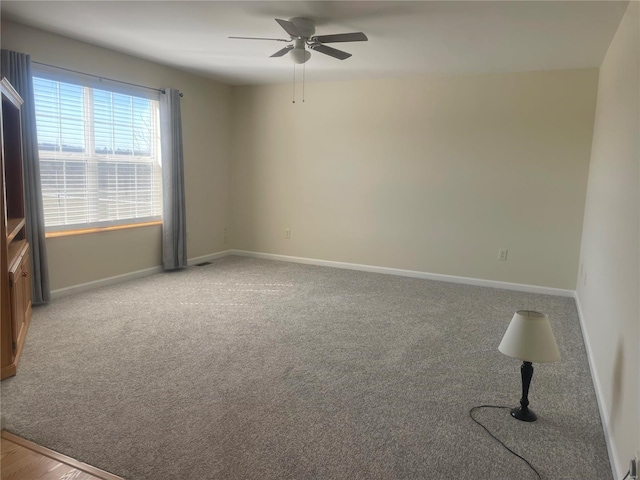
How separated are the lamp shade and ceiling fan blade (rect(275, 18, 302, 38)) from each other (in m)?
2.43

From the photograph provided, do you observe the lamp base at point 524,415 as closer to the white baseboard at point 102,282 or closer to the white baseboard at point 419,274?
the white baseboard at point 419,274

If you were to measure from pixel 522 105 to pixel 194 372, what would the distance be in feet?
13.9

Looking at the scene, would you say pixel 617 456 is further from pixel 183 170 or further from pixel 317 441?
pixel 183 170

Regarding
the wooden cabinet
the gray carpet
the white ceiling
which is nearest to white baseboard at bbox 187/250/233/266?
the gray carpet

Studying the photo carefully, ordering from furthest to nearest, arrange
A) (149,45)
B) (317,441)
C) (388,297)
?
(388,297)
(149,45)
(317,441)

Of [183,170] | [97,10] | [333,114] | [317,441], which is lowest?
[317,441]

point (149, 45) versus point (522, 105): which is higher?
point (149, 45)

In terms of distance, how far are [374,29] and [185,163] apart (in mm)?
3070

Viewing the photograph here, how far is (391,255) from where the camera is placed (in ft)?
18.5

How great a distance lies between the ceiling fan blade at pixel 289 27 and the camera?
3102mm

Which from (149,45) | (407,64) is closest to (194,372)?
(149,45)

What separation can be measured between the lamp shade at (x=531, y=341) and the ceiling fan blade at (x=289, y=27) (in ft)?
7.97

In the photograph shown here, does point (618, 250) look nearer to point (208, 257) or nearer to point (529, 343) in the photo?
point (529, 343)

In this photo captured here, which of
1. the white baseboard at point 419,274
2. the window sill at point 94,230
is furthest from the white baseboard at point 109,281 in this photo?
the white baseboard at point 419,274
